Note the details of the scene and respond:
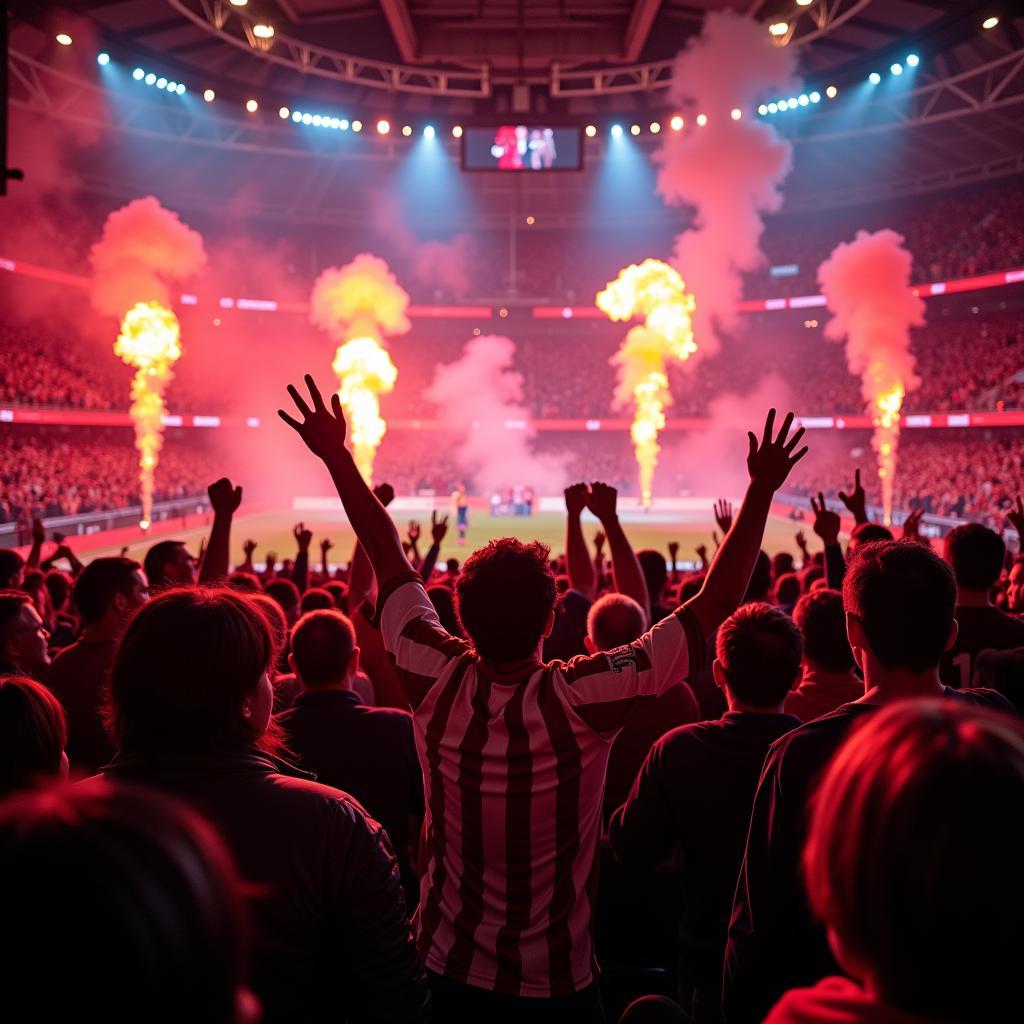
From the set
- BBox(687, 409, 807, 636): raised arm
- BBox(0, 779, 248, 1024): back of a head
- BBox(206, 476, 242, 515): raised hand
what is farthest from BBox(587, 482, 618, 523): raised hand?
BBox(0, 779, 248, 1024): back of a head

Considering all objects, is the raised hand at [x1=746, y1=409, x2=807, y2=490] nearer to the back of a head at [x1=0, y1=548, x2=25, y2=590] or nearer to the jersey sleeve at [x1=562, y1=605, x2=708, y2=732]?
the jersey sleeve at [x1=562, y1=605, x2=708, y2=732]

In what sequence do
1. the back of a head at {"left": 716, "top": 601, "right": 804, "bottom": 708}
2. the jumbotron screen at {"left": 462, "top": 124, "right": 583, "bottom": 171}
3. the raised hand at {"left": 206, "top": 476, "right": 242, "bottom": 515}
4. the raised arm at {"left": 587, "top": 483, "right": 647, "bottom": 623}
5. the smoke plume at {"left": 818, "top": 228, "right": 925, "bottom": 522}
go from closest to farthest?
1. the back of a head at {"left": 716, "top": 601, "right": 804, "bottom": 708}
2. the raised arm at {"left": 587, "top": 483, "right": 647, "bottom": 623}
3. the raised hand at {"left": 206, "top": 476, "right": 242, "bottom": 515}
4. the jumbotron screen at {"left": 462, "top": 124, "right": 583, "bottom": 171}
5. the smoke plume at {"left": 818, "top": 228, "right": 925, "bottom": 522}

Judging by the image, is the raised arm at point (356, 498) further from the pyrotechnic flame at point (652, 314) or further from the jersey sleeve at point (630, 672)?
the pyrotechnic flame at point (652, 314)

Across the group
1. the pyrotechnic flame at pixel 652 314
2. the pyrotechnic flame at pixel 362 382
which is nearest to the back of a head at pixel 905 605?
the pyrotechnic flame at pixel 652 314

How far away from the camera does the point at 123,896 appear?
969mm

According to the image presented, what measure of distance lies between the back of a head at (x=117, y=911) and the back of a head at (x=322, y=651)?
9.18ft

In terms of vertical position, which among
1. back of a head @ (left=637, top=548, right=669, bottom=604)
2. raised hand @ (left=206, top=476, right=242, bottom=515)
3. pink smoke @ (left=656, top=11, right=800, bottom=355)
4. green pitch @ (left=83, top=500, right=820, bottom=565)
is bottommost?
green pitch @ (left=83, top=500, right=820, bottom=565)

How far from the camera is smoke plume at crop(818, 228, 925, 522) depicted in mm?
41500

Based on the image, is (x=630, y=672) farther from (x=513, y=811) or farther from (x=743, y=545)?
(x=743, y=545)

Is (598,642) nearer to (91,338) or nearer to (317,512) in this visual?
(317,512)

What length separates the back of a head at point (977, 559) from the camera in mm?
4930

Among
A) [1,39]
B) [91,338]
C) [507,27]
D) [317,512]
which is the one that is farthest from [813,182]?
[1,39]

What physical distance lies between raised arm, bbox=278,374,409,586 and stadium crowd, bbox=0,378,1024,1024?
1cm

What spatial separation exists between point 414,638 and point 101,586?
2.62 metres
